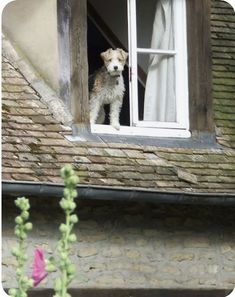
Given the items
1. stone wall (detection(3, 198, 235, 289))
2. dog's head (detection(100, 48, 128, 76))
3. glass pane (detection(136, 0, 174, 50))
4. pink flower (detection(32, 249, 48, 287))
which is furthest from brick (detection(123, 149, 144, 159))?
pink flower (detection(32, 249, 48, 287))

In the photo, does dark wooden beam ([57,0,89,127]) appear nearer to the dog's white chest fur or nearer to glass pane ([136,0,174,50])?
the dog's white chest fur

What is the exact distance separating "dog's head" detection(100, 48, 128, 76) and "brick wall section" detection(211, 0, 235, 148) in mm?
902

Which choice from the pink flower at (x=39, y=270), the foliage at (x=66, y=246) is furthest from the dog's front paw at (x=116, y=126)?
the foliage at (x=66, y=246)

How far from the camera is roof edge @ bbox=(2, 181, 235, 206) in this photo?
26.2 ft

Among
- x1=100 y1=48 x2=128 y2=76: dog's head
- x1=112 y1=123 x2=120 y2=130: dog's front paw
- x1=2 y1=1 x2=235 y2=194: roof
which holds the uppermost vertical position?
x1=100 y1=48 x2=128 y2=76: dog's head

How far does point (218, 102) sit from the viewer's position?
966 centimetres

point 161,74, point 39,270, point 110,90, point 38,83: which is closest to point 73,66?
point 38,83

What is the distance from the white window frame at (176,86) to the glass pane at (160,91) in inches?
1.9

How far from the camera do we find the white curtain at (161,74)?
380 inches

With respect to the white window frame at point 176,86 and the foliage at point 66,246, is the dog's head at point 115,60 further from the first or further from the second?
the foliage at point 66,246

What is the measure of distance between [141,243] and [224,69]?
1.72 metres

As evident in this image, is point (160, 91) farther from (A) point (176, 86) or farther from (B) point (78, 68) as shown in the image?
(B) point (78, 68)

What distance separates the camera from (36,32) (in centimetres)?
916

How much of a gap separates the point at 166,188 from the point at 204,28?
1.64 metres
